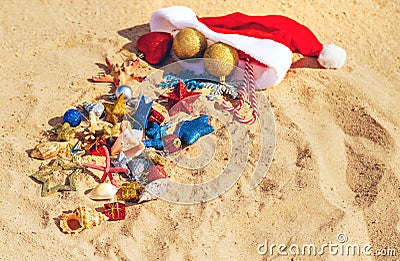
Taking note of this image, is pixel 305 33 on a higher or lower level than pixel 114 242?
higher

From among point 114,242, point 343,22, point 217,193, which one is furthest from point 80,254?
point 343,22

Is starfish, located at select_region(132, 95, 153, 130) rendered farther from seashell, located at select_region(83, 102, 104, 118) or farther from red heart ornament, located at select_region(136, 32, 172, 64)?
red heart ornament, located at select_region(136, 32, 172, 64)

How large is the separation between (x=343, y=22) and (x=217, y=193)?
82.5 inches

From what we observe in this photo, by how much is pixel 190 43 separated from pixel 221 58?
270 mm

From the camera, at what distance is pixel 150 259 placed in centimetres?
328

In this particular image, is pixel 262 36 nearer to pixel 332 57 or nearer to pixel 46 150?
pixel 332 57

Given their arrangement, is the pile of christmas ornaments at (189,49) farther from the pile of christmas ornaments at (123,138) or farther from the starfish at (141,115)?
the starfish at (141,115)

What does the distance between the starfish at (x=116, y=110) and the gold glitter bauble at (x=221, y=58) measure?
0.69 meters

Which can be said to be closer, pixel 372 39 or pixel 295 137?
pixel 295 137

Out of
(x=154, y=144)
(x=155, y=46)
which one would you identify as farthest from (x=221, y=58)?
Answer: (x=154, y=144)

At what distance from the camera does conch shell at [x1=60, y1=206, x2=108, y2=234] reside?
333cm

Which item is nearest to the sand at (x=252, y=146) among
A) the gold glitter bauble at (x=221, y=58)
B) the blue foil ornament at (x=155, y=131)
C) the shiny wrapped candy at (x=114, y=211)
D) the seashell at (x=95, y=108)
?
the shiny wrapped candy at (x=114, y=211)

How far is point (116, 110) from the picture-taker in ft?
12.8

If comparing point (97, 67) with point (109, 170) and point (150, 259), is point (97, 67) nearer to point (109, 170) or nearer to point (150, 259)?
point (109, 170)
